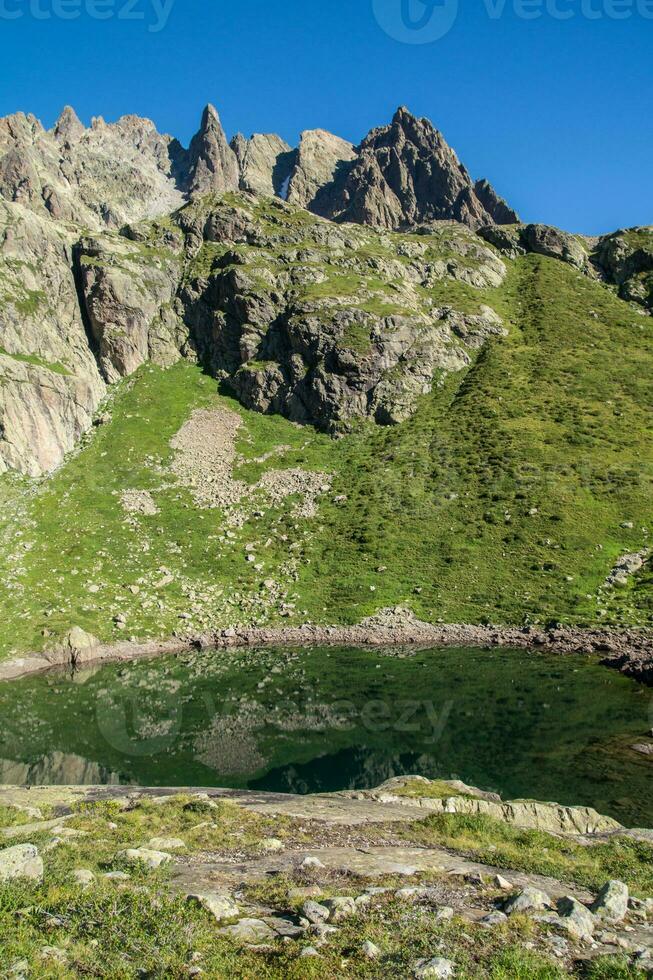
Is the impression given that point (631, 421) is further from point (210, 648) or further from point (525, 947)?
point (525, 947)

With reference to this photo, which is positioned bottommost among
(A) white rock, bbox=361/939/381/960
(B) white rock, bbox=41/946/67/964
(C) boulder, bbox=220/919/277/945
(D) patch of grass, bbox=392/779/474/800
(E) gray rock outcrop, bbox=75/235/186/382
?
(D) patch of grass, bbox=392/779/474/800

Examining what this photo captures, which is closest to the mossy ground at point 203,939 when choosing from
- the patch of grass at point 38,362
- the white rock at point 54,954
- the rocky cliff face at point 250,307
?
the white rock at point 54,954

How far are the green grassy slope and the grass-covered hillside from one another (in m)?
0.29

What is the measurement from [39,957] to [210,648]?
53.8 meters

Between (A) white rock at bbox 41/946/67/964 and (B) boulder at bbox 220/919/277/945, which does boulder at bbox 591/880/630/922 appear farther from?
(A) white rock at bbox 41/946/67/964

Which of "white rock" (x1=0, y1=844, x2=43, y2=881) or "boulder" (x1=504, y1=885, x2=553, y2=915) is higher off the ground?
"boulder" (x1=504, y1=885, x2=553, y2=915)

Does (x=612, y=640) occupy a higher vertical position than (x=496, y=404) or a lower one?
lower

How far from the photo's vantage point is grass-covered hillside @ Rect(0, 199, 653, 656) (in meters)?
64.6

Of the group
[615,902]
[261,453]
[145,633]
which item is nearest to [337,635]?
[145,633]

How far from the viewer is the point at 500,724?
35.9 m

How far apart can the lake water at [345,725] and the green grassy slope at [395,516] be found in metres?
11.7

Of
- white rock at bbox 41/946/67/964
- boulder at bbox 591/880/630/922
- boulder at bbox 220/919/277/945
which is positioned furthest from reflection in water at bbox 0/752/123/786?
boulder at bbox 591/880/630/922

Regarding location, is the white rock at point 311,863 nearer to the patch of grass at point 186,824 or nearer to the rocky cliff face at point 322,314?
the patch of grass at point 186,824

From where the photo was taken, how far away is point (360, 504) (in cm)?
8431
